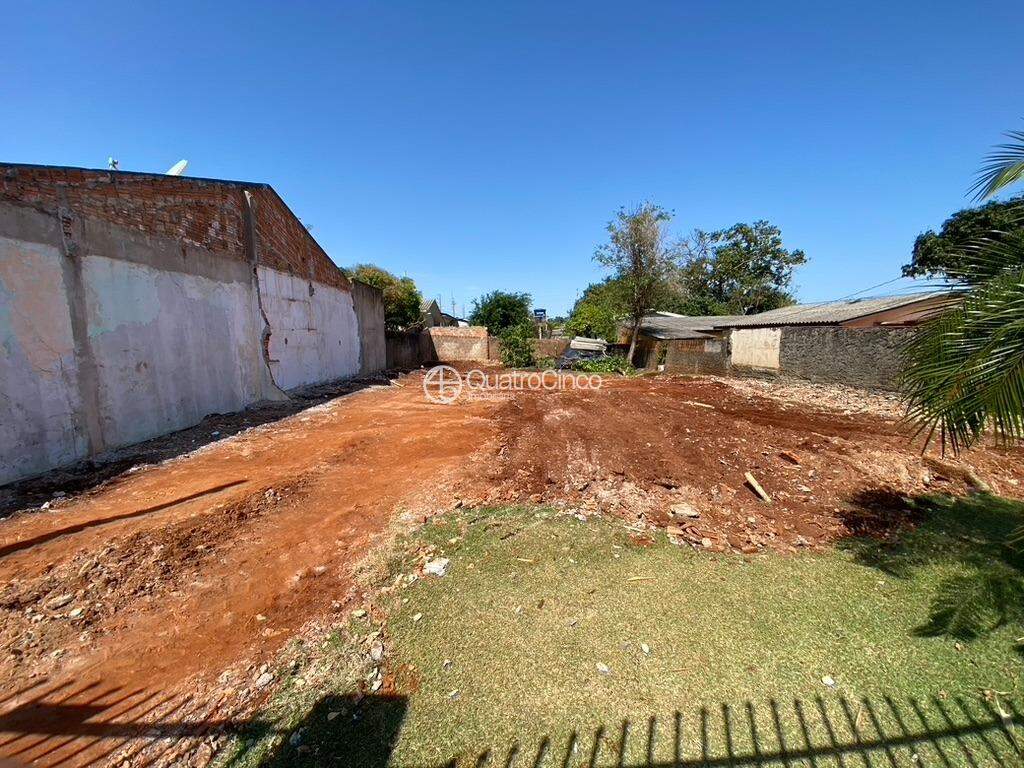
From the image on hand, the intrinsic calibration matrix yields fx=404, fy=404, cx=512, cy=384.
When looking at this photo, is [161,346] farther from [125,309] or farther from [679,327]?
[679,327]

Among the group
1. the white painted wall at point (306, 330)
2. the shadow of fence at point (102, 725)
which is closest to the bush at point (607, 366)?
the white painted wall at point (306, 330)

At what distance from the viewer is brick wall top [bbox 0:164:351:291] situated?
5.00 metres

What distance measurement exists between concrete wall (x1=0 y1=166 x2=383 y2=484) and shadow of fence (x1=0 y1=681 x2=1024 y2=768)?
445 centimetres

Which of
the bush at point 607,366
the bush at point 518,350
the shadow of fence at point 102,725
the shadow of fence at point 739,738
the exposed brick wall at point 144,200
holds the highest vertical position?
the exposed brick wall at point 144,200

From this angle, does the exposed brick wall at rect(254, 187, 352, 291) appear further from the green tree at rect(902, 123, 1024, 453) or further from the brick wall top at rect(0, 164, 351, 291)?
the green tree at rect(902, 123, 1024, 453)

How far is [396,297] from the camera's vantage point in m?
25.0

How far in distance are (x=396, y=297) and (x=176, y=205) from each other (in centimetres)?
1788

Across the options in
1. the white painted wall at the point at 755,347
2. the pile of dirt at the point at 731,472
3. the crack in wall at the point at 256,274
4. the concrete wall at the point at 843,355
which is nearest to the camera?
the pile of dirt at the point at 731,472

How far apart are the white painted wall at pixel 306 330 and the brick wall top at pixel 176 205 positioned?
1.94 ft

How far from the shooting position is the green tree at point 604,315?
19047mm

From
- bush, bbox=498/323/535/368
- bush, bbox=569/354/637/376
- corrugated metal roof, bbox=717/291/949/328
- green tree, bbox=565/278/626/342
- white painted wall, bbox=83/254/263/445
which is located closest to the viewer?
white painted wall, bbox=83/254/263/445

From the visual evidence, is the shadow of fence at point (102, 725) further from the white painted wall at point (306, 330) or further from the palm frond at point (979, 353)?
the white painted wall at point (306, 330)

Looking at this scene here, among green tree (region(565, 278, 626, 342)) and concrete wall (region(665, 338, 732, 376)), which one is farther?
green tree (region(565, 278, 626, 342))


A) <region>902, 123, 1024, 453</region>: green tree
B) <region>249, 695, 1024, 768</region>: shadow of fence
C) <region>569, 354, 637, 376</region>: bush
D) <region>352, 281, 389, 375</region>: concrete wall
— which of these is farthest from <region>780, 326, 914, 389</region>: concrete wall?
<region>352, 281, 389, 375</region>: concrete wall
